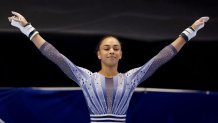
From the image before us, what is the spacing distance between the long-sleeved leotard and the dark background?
0.56 meters

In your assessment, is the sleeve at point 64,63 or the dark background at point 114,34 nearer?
the sleeve at point 64,63

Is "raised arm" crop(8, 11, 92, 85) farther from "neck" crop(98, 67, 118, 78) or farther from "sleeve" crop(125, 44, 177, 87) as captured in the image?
"sleeve" crop(125, 44, 177, 87)

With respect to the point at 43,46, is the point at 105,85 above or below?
below

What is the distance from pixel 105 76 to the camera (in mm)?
2914

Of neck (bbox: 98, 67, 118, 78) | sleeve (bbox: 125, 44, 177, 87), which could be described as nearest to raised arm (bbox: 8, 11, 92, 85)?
neck (bbox: 98, 67, 118, 78)

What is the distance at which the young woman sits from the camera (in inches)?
111

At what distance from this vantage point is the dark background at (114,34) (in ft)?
11.3

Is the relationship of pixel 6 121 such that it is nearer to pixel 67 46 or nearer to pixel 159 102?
pixel 67 46

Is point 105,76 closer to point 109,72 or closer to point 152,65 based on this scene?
point 109,72

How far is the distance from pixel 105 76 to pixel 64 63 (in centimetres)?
26

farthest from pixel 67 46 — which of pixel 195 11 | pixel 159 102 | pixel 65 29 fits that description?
pixel 195 11

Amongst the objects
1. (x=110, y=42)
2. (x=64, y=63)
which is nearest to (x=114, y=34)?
(x=110, y=42)

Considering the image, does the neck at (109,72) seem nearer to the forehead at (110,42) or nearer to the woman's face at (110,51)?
the woman's face at (110,51)

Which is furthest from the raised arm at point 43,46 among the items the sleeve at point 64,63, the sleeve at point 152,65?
the sleeve at point 152,65
